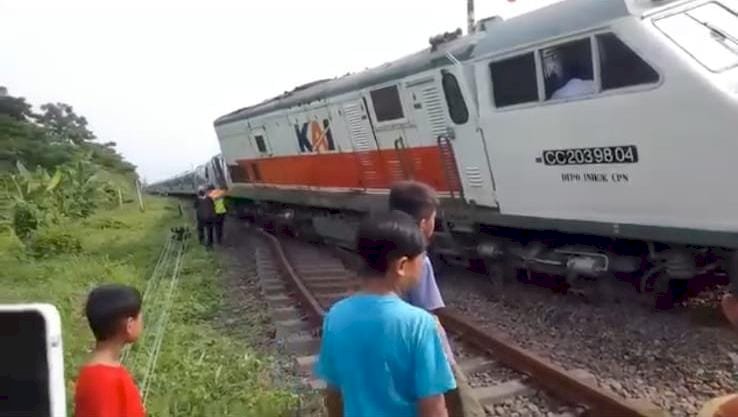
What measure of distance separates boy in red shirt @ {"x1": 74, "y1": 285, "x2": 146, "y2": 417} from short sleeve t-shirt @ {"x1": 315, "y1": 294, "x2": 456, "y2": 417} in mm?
853

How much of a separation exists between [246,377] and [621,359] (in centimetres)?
325

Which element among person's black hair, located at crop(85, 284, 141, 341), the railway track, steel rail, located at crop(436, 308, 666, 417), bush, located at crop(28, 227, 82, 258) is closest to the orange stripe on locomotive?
the railway track

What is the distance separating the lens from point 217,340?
9.85m

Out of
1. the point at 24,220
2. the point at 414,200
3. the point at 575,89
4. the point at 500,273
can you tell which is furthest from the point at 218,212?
the point at 414,200

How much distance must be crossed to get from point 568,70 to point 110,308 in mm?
5980

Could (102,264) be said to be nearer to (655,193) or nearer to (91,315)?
(655,193)

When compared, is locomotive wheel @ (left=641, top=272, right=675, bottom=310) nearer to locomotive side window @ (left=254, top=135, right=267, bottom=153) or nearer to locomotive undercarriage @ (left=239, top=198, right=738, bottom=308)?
locomotive undercarriage @ (left=239, top=198, right=738, bottom=308)

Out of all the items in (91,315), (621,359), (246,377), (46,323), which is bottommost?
(621,359)

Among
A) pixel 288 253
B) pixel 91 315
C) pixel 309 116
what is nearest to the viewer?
pixel 91 315

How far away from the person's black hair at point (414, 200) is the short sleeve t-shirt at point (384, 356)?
2.66 ft

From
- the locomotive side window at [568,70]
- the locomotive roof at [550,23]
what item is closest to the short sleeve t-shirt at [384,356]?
the locomotive roof at [550,23]

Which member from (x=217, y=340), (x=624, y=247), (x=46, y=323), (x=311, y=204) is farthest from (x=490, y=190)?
(x=46, y=323)

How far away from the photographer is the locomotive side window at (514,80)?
29.7ft

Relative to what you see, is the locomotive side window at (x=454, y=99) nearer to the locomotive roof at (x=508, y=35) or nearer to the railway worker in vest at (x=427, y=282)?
the locomotive roof at (x=508, y=35)
